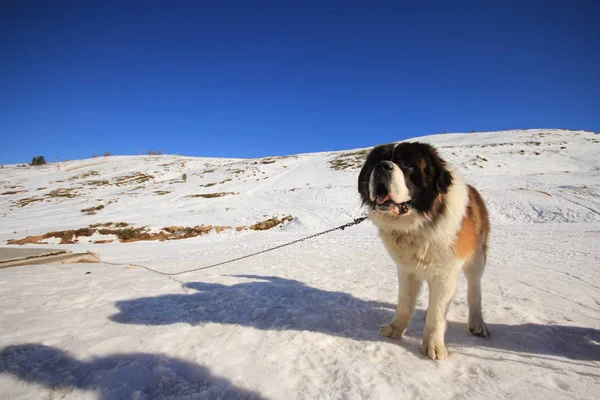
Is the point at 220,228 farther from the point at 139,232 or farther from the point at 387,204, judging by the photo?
the point at 387,204

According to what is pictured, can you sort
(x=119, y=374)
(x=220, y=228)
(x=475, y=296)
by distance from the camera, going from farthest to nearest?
(x=220, y=228) → (x=475, y=296) → (x=119, y=374)

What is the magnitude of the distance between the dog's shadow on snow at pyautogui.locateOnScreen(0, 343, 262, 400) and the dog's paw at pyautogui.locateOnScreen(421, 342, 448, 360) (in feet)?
5.07

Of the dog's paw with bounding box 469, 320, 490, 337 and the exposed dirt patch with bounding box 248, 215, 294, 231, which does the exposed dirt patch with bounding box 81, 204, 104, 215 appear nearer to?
the exposed dirt patch with bounding box 248, 215, 294, 231

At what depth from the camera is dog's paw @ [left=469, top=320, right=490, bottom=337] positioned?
2.91m

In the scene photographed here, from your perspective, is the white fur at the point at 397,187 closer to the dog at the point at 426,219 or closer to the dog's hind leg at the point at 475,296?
the dog at the point at 426,219

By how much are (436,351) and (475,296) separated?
3.03 feet

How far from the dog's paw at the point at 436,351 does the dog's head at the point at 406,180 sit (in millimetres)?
1187

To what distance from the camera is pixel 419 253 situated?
2.58m

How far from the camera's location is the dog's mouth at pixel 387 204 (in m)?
2.50

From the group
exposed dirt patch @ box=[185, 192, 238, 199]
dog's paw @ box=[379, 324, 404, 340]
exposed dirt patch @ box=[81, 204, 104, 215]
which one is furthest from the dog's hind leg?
exposed dirt patch @ box=[81, 204, 104, 215]

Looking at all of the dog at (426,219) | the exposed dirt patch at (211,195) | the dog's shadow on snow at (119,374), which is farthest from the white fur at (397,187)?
the exposed dirt patch at (211,195)

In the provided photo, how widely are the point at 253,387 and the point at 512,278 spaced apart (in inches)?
188

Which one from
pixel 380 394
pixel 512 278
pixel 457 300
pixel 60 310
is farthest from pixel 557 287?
pixel 60 310

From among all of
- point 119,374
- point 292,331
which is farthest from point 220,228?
point 119,374
